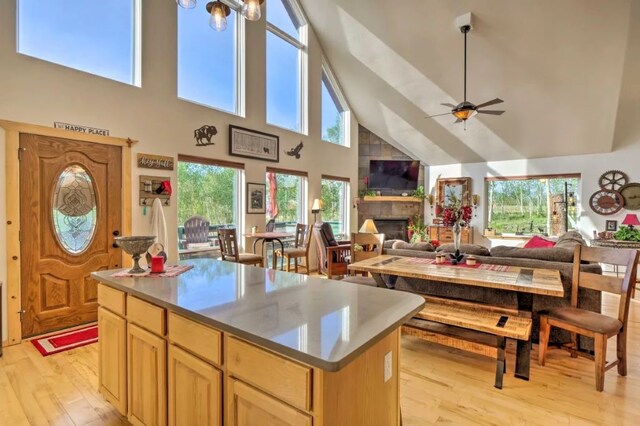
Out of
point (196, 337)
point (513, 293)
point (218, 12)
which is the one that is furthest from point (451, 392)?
point (218, 12)

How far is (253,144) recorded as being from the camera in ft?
18.9

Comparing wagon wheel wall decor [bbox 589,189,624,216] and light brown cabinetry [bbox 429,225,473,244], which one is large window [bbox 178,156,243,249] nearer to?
Answer: light brown cabinetry [bbox 429,225,473,244]

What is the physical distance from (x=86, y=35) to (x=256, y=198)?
3124 mm

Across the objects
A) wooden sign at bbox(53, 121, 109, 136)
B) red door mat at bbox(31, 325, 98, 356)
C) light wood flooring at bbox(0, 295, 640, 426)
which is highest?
wooden sign at bbox(53, 121, 109, 136)

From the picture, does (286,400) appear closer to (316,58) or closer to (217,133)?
(217,133)

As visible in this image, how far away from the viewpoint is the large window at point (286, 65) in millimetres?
6281

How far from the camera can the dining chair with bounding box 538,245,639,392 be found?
2469 millimetres

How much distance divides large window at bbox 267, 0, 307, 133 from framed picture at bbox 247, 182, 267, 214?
1.26 metres

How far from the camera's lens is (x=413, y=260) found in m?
3.61

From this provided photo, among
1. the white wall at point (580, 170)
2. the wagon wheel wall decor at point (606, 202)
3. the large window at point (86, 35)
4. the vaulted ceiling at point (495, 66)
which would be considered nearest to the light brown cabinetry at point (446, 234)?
the white wall at point (580, 170)

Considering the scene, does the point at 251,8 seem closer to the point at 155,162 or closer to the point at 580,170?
the point at 155,162

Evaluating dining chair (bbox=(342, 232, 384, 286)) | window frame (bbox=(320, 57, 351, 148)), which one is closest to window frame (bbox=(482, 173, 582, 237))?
window frame (bbox=(320, 57, 351, 148))

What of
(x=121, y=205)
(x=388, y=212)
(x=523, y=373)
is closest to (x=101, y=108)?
(x=121, y=205)

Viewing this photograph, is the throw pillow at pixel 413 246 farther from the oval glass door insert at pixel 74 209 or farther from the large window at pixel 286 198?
the oval glass door insert at pixel 74 209
